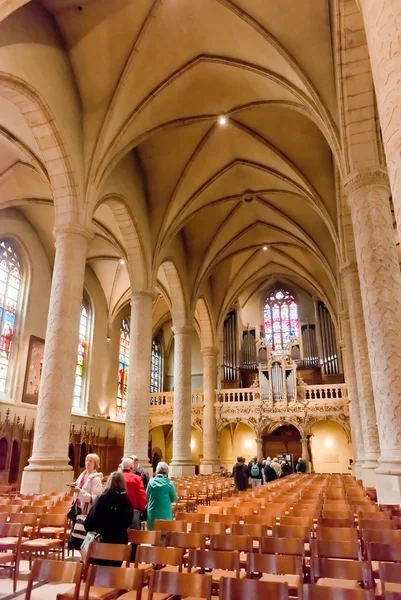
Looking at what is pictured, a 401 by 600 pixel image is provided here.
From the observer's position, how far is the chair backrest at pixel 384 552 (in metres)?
3.40

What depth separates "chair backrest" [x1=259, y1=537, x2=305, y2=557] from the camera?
367cm

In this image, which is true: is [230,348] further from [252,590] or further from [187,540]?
[252,590]

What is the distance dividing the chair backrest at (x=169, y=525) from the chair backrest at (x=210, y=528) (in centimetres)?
18

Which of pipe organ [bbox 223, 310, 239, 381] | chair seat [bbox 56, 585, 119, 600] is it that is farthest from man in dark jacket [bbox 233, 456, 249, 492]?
pipe organ [bbox 223, 310, 239, 381]

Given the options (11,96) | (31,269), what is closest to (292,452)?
(31,269)

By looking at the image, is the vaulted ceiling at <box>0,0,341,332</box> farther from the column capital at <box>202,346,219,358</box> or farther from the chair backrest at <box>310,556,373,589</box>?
the chair backrest at <box>310,556,373,589</box>

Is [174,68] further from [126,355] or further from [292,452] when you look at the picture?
[292,452]

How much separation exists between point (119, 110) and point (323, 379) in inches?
742

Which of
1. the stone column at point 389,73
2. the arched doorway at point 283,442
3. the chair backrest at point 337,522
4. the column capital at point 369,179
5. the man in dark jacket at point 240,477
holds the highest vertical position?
the column capital at point 369,179

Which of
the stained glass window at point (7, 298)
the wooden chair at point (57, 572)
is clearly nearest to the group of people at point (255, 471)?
the wooden chair at point (57, 572)

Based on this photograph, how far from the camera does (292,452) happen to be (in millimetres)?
24297

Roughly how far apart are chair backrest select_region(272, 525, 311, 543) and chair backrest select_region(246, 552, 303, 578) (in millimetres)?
1230

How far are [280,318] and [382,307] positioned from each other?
69.3ft

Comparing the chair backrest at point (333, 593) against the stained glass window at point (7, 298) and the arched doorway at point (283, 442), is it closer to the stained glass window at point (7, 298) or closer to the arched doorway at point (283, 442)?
the stained glass window at point (7, 298)
